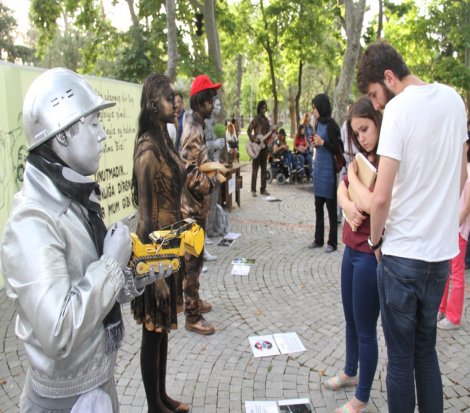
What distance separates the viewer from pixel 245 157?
22719 mm

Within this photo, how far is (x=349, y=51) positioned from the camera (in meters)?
10.3

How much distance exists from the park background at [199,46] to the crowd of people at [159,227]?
2106 mm

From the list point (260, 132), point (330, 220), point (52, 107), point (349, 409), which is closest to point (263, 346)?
point (349, 409)

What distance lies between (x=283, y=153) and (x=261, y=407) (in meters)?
10.4

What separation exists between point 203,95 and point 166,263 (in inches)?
112

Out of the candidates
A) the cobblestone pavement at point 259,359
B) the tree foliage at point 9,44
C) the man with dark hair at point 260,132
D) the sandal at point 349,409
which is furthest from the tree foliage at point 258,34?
the tree foliage at point 9,44

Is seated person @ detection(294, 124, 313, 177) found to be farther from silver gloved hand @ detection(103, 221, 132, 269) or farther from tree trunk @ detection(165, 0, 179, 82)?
silver gloved hand @ detection(103, 221, 132, 269)

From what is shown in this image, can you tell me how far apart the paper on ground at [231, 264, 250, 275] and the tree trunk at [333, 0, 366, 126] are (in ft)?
20.6

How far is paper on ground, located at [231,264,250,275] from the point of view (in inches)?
218

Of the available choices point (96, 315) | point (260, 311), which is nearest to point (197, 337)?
point (260, 311)

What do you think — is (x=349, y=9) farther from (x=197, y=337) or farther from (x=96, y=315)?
(x=96, y=315)

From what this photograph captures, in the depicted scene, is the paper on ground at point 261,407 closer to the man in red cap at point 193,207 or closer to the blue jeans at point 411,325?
the blue jeans at point 411,325

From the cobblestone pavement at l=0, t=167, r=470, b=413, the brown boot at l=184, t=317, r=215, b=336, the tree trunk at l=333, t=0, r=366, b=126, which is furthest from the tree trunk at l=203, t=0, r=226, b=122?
the brown boot at l=184, t=317, r=215, b=336

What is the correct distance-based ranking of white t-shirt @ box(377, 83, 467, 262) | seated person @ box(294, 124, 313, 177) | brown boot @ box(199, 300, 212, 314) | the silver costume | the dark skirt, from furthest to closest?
seated person @ box(294, 124, 313, 177) → brown boot @ box(199, 300, 212, 314) → the dark skirt → white t-shirt @ box(377, 83, 467, 262) → the silver costume
